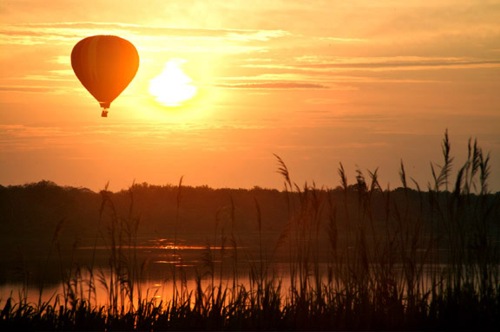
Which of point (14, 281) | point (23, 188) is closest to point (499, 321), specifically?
point (14, 281)

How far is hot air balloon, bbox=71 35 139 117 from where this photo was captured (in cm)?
2045

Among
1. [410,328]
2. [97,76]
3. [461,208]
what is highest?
[97,76]

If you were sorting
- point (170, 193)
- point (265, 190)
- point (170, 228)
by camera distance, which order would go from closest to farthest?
point (170, 228), point (170, 193), point (265, 190)

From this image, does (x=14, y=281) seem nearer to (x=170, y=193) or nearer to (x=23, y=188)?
(x=23, y=188)

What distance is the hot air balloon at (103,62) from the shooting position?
805 inches

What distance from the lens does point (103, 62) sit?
20500 millimetres

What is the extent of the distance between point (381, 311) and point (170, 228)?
24.9 metres

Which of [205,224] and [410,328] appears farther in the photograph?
[205,224]

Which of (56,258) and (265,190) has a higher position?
(265,190)

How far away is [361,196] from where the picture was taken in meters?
8.70

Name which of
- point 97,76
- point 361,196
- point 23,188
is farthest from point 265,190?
point 361,196

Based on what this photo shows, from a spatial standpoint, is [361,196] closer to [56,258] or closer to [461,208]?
[461,208]

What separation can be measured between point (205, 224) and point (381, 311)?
2521 centimetres

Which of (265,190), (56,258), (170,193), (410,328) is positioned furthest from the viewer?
(265,190)
